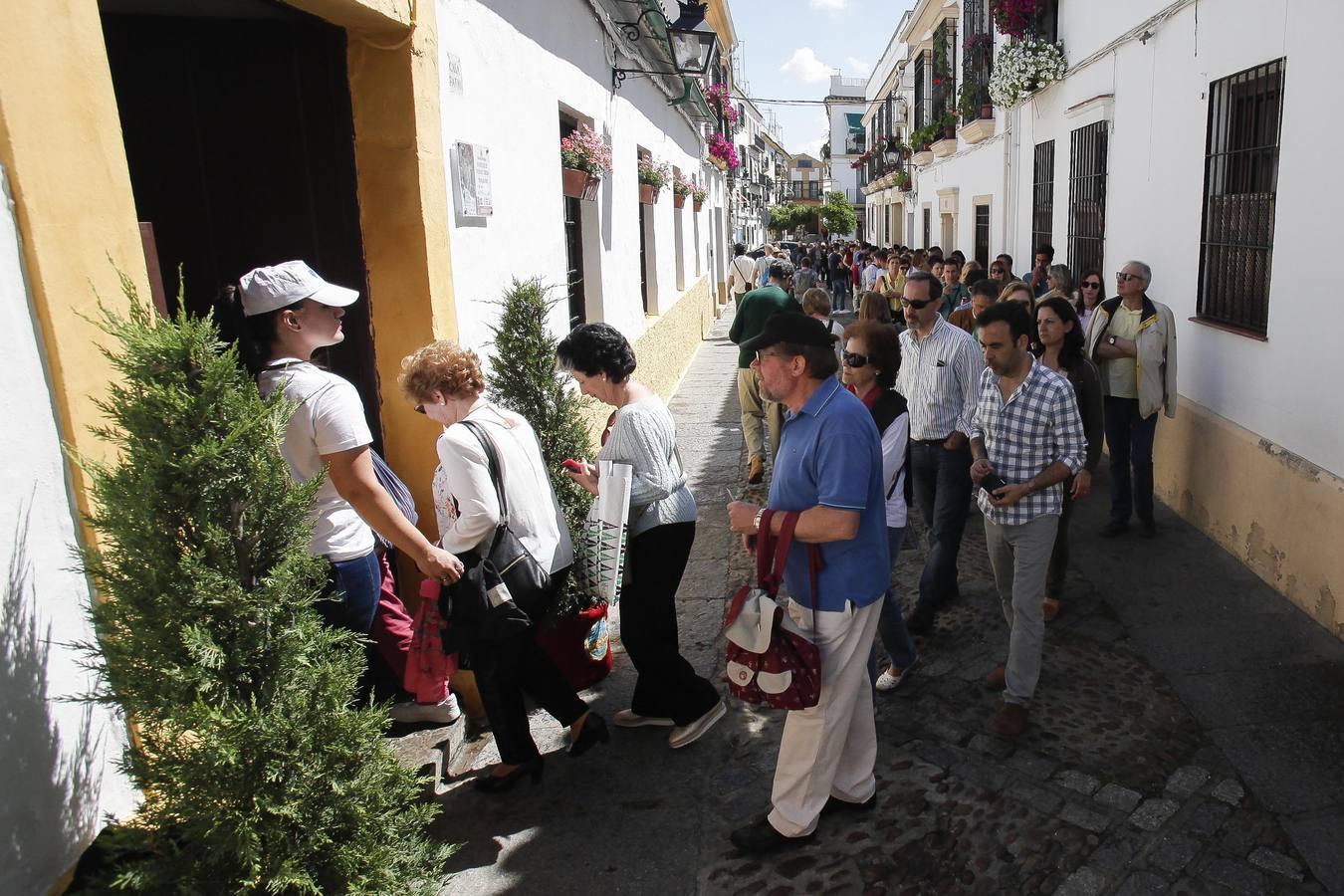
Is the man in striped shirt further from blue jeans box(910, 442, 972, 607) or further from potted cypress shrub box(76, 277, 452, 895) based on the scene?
potted cypress shrub box(76, 277, 452, 895)

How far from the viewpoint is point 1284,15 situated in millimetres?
5059

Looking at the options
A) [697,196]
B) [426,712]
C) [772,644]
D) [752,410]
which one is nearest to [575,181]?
[752,410]

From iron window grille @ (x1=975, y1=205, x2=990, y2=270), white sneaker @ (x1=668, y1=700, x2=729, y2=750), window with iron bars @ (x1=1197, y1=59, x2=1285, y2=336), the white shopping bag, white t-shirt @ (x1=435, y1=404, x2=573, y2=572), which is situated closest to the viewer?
white t-shirt @ (x1=435, y1=404, x2=573, y2=572)

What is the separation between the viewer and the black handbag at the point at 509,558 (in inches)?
125

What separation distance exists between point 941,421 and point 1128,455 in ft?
6.76

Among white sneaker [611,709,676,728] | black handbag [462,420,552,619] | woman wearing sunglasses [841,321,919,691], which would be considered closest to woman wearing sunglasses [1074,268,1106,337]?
woman wearing sunglasses [841,321,919,691]

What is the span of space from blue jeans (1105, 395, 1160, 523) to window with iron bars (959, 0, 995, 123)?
7.45 meters

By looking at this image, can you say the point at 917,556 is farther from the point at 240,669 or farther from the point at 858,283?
the point at 858,283

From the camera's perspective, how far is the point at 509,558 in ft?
10.6

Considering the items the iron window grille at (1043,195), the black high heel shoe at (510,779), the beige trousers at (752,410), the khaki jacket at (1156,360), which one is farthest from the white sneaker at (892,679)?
the iron window grille at (1043,195)

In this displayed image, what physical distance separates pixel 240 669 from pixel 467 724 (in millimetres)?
2058

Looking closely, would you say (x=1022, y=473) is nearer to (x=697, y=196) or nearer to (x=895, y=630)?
(x=895, y=630)

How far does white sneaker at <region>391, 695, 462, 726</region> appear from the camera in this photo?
401 cm

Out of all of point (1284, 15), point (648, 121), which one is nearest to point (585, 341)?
point (1284, 15)
